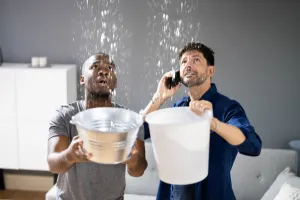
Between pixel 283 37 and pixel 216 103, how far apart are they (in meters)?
1.53

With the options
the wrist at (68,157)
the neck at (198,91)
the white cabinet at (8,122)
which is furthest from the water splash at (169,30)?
the wrist at (68,157)

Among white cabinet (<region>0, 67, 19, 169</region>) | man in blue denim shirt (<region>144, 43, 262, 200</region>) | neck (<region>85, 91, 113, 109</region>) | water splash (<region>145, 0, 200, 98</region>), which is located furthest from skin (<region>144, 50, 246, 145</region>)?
white cabinet (<region>0, 67, 19, 169</region>)

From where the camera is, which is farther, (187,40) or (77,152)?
(187,40)

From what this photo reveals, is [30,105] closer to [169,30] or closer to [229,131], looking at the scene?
[169,30]

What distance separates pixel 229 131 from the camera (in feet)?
3.86

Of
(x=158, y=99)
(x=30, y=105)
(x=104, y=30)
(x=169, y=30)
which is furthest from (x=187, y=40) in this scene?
(x=158, y=99)

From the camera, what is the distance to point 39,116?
292 centimetres

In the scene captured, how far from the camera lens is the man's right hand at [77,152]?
3.38ft

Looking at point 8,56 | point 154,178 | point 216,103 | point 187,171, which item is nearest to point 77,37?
point 8,56

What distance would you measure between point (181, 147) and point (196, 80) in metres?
0.26

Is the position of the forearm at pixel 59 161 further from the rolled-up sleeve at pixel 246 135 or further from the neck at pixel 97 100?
the rolled-up sleeve at pixel 246 135

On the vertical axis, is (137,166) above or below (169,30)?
below

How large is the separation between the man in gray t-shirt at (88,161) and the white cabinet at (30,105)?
1533 mm

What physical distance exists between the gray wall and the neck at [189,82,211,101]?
1430mm
